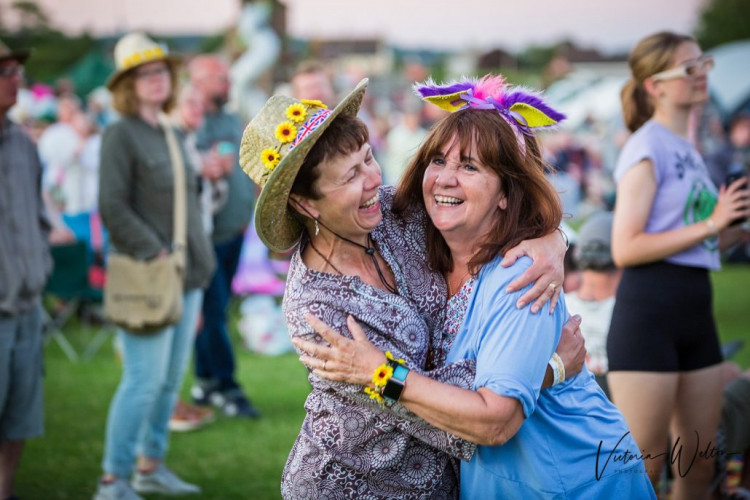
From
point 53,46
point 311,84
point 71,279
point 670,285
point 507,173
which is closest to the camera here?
point 507,173

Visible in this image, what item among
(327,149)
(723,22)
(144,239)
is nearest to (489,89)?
(327,149)

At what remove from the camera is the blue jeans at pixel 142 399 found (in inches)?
183

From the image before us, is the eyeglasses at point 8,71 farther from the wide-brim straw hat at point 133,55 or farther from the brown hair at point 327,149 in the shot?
the brown hair at point 327,149

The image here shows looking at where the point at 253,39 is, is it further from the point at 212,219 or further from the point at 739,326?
the point at 739,326

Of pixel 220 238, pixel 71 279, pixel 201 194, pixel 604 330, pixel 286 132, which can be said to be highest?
pixel 286 132

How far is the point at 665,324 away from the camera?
3.72 m

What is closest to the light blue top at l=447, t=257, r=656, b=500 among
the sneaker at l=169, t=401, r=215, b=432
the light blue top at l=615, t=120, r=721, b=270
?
the light blue top at l=615, t=120, r=721, b=270

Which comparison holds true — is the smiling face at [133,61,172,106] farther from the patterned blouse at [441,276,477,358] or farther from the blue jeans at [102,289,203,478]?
the patterned blouse at [441,276,477,358]

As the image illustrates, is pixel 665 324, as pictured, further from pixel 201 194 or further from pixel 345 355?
pixel 201 194

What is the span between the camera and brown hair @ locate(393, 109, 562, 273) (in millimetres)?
2531

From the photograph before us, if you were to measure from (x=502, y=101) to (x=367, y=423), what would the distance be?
3.55ft

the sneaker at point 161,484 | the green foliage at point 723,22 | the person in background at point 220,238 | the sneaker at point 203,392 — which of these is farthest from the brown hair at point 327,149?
the green foliage at point 723,22

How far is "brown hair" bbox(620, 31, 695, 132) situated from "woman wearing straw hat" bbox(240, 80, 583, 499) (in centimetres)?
175

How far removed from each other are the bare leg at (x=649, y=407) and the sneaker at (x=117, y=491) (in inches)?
108
